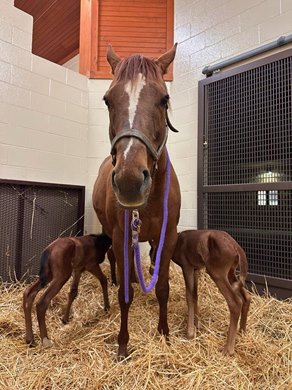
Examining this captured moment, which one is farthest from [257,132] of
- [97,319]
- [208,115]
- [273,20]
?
[97,319]

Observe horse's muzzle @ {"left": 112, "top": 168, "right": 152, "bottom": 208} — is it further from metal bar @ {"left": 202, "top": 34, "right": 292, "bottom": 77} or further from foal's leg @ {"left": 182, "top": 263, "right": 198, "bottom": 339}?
metal bar @ {"left": 202, "top": 34, "right": 292, "bottom": 77}

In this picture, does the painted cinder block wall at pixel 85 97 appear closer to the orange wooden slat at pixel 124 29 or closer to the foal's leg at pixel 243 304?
the orange wooden slat at pixel 124 29

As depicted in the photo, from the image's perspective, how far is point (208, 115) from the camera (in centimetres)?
287

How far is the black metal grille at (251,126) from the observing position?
2342 mm

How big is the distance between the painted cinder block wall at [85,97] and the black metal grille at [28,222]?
142 mm

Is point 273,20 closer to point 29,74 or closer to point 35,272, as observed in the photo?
point 29,74

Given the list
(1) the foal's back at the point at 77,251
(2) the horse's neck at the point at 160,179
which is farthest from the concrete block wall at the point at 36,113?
(2) the horse's neck at the point at 160,179

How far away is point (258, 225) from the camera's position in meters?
2.48

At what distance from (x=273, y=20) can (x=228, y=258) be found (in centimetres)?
203

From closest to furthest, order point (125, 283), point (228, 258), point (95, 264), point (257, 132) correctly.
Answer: point (125, 283)
point (228, 258)
point (95, 264)
point (257, 132)

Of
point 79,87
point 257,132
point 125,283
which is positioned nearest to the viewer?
point 125,283

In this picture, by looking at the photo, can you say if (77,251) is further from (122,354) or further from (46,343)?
(122,354)

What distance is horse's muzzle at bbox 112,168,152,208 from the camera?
1.05 metres

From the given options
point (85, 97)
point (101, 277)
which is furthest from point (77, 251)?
point (85, 97)
